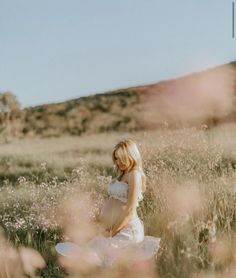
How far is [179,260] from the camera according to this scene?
558cm

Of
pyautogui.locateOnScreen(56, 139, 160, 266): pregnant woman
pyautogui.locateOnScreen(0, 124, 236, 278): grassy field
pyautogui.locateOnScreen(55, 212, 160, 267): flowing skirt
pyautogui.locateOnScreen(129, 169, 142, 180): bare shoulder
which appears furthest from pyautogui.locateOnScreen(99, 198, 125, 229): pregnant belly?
pyautogui.locateOnScreen(0, 124, 236, 278): grassy field

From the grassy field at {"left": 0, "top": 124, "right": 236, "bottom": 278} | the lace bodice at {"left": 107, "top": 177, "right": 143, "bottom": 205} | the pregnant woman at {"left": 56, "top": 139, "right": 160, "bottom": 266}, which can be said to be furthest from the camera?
the lace bodice at {"left": 107, "top": 177, "right": 143, "bottom": 205}

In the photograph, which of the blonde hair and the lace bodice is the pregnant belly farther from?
the blonde hair

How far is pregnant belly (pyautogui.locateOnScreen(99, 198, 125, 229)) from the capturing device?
572 centimetres

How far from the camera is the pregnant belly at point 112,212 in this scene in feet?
18.8

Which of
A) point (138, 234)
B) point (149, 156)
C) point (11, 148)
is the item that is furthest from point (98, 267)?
point (11, 148)

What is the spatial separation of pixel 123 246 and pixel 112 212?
318 mm

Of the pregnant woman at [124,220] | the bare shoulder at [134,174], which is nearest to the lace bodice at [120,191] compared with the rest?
the pregnant woman at [124,220]

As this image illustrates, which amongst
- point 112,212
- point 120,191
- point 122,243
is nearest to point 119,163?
point 120,191

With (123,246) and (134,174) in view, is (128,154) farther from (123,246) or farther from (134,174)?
(123,246)

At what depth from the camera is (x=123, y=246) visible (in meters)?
5.63

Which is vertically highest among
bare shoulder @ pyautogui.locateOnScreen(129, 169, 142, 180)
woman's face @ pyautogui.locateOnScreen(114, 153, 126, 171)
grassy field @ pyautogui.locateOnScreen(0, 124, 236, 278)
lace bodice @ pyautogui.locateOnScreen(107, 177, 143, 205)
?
woman's face @ pyautogui.locateOnScreen(114, 153, 126, 171)

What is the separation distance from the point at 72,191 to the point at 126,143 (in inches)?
121

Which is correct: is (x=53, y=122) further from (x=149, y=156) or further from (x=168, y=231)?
(x=168, y=231)
